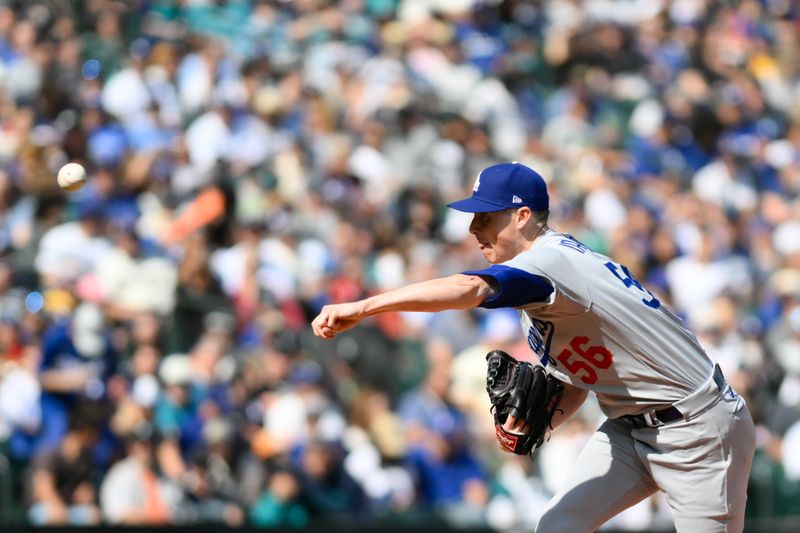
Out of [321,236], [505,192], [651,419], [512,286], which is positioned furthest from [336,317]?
[321,236]

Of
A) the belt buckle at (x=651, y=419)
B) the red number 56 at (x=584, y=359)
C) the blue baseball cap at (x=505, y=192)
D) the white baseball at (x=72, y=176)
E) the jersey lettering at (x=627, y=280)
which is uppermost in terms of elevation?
the blue baseball cap at (x=505, y=192)

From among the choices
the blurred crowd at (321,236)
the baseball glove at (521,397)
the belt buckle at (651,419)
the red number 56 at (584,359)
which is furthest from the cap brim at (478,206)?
the blurred crowd at (321,236)

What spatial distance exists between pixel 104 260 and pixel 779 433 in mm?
5878

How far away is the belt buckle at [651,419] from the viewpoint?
541 cm

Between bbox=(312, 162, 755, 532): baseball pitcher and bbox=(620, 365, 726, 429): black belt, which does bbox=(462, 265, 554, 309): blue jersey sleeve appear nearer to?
bbox=(312, 162, 755, 532): baseball pitcher

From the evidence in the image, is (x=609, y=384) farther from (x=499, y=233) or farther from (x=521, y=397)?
(x=499, y=233)

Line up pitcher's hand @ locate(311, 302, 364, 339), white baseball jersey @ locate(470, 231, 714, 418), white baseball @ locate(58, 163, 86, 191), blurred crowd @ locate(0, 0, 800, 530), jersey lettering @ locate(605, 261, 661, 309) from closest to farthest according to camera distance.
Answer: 1. pitcher's hand @ locate(311, 302, 364, 339)
2. white baseball jersey @ locate(470, 231, 714, 418)
3. jersey lettering @ locate(605, 261, 661, 309)
4. white baseball @ locate(58, 163, 86, 191)
5. blurred crowd @ locate(0, 0, 800, 530)

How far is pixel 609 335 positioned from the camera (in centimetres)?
524

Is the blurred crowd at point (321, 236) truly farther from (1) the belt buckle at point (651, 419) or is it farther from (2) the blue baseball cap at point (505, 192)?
(2) the blue baseball cap at point (505, 192)

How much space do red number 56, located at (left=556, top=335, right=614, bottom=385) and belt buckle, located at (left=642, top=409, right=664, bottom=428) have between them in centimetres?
26

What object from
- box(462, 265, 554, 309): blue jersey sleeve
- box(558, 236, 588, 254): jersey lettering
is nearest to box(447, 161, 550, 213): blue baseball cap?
box(558, 236, 588, 254): jersey lettering

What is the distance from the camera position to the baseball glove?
555 centimetres

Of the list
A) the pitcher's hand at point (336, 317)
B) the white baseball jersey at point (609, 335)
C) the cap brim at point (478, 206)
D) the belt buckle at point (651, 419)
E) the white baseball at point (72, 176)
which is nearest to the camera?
the pitcher's hand at point (336, 317)

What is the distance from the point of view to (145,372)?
31.6 feet
